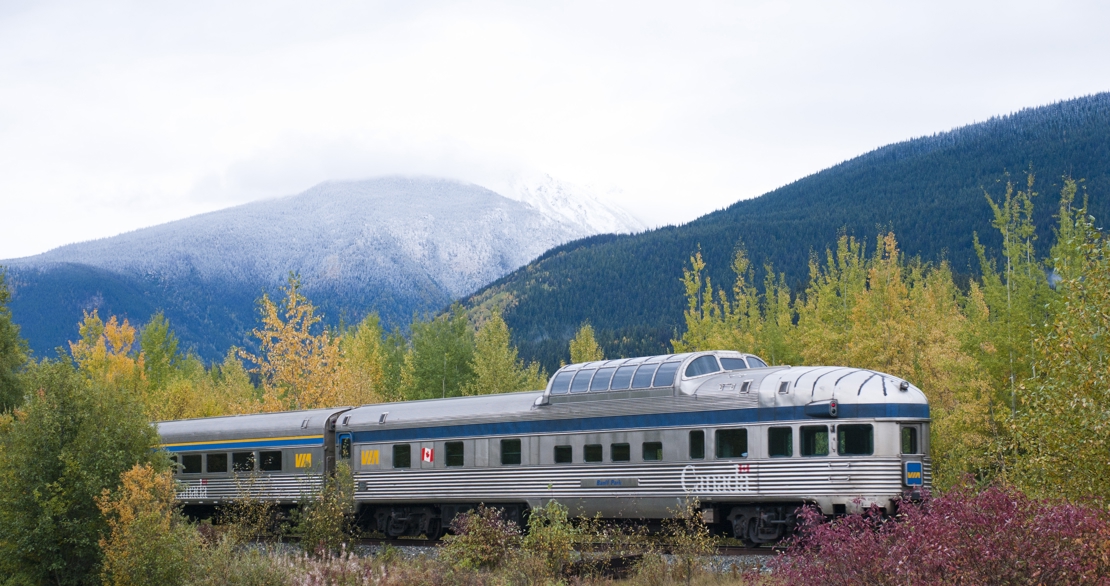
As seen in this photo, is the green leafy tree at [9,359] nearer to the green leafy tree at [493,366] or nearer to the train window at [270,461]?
the train window at [270,461]

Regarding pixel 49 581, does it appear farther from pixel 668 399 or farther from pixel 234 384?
pixel 234 384

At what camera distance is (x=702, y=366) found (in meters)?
21.5

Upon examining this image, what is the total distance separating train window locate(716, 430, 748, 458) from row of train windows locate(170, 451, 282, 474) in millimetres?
12553

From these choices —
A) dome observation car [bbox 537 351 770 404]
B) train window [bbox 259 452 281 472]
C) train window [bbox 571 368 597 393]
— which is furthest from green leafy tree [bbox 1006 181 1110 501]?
train window [bbox 259 452 281 472]

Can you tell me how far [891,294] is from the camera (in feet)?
124

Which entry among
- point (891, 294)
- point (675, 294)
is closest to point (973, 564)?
point (891, 294)

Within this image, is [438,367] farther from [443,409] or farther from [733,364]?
[733,364]

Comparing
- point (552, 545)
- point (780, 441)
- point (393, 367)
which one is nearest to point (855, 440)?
point (780, 441)

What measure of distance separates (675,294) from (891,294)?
12972cm

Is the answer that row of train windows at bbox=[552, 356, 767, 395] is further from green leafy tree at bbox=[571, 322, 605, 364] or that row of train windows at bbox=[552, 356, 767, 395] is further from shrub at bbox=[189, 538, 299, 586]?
green leafy tree at bbox=[571, 322, 605, 364]

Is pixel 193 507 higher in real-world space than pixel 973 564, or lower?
lower

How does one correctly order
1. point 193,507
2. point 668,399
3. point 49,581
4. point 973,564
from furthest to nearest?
point 193,507 → point 668,399 → point 49,581 → point 973,564

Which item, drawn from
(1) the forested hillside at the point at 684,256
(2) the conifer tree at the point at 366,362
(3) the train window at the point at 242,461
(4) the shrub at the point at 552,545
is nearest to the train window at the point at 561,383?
(4) the shrub at the point at 552,545

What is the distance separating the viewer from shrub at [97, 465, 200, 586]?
16469 mm
